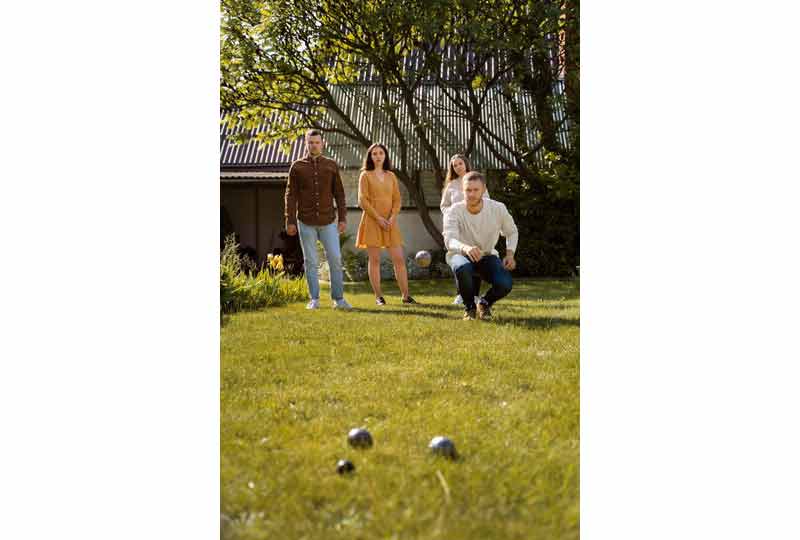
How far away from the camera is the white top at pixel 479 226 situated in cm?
486

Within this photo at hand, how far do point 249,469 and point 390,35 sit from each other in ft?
14.5

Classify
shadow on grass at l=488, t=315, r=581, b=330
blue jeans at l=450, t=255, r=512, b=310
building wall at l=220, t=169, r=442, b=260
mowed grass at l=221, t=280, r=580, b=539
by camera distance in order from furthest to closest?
building wall at l=220, t=169, r=442, b=260 < blue jeans at l=450, t=255, r=512, b=310 < shadow on grass at l=488, t=315, r=581, b=330 < mowed grass at l=221, t=280, r=580, b=539

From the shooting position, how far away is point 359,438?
7.64 feet

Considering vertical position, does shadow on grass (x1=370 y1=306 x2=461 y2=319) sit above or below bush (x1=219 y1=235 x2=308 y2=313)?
below

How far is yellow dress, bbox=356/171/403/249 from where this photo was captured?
5.98m

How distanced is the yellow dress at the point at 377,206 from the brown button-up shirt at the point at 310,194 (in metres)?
0.36

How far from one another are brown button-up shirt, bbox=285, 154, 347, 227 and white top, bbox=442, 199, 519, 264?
111 cm

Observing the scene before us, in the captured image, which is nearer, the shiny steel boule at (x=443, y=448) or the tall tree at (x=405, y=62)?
the shiny steel boule at (x=443, y=448)

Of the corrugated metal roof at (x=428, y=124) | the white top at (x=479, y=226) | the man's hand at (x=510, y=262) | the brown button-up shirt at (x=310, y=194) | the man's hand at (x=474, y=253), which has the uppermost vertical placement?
the corrugated metal roof at (x=428, y=124)

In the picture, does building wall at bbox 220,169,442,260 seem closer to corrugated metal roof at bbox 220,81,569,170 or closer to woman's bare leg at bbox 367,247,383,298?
corrugated metal roof at bbox 220,81,569,170

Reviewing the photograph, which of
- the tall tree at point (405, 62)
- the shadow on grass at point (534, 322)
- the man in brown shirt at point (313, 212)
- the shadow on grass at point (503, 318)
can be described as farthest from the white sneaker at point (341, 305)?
the tall tree at point (405, 62)

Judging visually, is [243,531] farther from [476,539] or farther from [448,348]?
[448,348]

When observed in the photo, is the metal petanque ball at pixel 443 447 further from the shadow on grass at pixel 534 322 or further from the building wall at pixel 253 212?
the building wall at pixel 253 212

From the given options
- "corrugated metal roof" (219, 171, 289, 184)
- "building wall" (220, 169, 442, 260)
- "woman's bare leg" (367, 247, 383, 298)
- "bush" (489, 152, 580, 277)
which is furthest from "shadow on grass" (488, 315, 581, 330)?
"corrugated metal roof" (219, 171, 289, 184)
